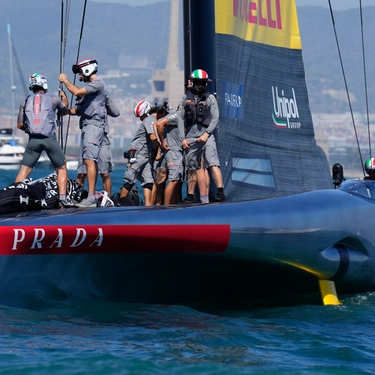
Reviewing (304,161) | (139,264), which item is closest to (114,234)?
(139,264)

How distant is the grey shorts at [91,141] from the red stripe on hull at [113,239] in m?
1.68

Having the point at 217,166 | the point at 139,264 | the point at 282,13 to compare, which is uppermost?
the point at 282,13

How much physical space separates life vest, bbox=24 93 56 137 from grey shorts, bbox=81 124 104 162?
12.7 inches

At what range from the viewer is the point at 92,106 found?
302 inches

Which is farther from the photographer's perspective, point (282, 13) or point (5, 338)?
point (282, 13)

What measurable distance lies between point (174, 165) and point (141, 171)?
34.5 inches

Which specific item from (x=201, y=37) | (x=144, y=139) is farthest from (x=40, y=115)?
(x=201, y=37)

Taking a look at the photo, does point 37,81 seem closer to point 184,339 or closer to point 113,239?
point 113,239

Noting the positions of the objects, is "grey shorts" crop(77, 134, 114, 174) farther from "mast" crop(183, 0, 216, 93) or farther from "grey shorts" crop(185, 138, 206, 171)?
"mast" crop(183, 0, 216, 93)

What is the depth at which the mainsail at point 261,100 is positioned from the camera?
8.48 metres

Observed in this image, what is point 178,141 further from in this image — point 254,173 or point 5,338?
point 5,338

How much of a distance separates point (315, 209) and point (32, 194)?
83.3 inches

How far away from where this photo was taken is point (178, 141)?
814cm

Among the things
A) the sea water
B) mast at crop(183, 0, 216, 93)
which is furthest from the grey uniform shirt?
the sea water
